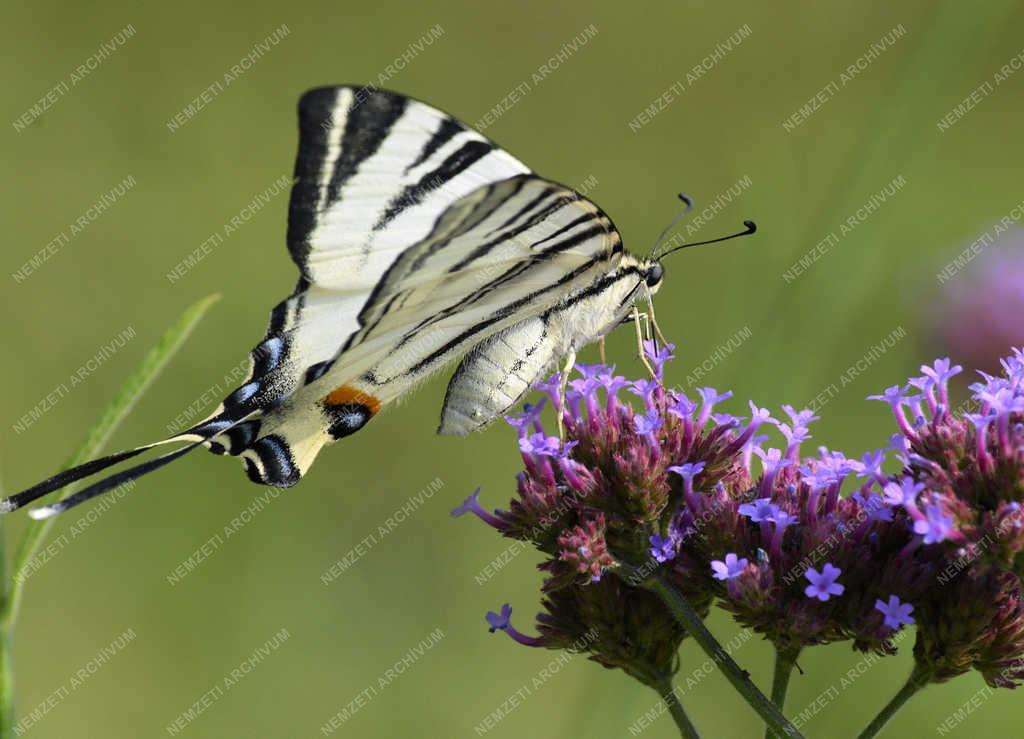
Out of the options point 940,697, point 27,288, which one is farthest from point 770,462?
point 27,288

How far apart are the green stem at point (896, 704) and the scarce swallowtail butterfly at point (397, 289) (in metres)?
1.56

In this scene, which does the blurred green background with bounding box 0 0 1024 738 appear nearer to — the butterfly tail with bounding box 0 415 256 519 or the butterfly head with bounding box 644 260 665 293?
the butterfly head with bounding box 644 260 665 293

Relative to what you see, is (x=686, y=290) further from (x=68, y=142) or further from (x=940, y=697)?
(x=68, y=142)

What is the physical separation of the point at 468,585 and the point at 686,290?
2.86 meters

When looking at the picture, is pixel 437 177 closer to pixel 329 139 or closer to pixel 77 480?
pixel 329 139

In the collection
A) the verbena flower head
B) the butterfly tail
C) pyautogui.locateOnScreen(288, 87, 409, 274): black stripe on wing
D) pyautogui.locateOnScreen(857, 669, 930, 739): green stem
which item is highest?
pyautogui.locateOnScreen(288, 87, 409, 274): black stripe on wing

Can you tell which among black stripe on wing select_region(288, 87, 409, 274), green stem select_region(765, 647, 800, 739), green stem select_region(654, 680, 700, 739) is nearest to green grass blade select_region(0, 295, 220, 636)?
black stripe on wing select_region(288, 87, 409, 274)

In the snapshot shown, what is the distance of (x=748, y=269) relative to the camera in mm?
4871

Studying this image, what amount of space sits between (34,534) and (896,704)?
2284mm

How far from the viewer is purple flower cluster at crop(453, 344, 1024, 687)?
2.92 m

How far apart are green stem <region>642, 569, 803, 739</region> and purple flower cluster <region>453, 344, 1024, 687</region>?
0.06 m

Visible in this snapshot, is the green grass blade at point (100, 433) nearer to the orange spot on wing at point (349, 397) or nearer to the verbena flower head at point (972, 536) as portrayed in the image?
the orange spot on wing at point (349, 397)

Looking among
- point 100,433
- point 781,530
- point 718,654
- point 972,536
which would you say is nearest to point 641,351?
point 781,530

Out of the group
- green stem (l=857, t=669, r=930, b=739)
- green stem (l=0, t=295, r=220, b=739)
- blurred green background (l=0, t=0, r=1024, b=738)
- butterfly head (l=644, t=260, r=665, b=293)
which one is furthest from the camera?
blurred green background (l=0, t=0, r=1024, b=738)
